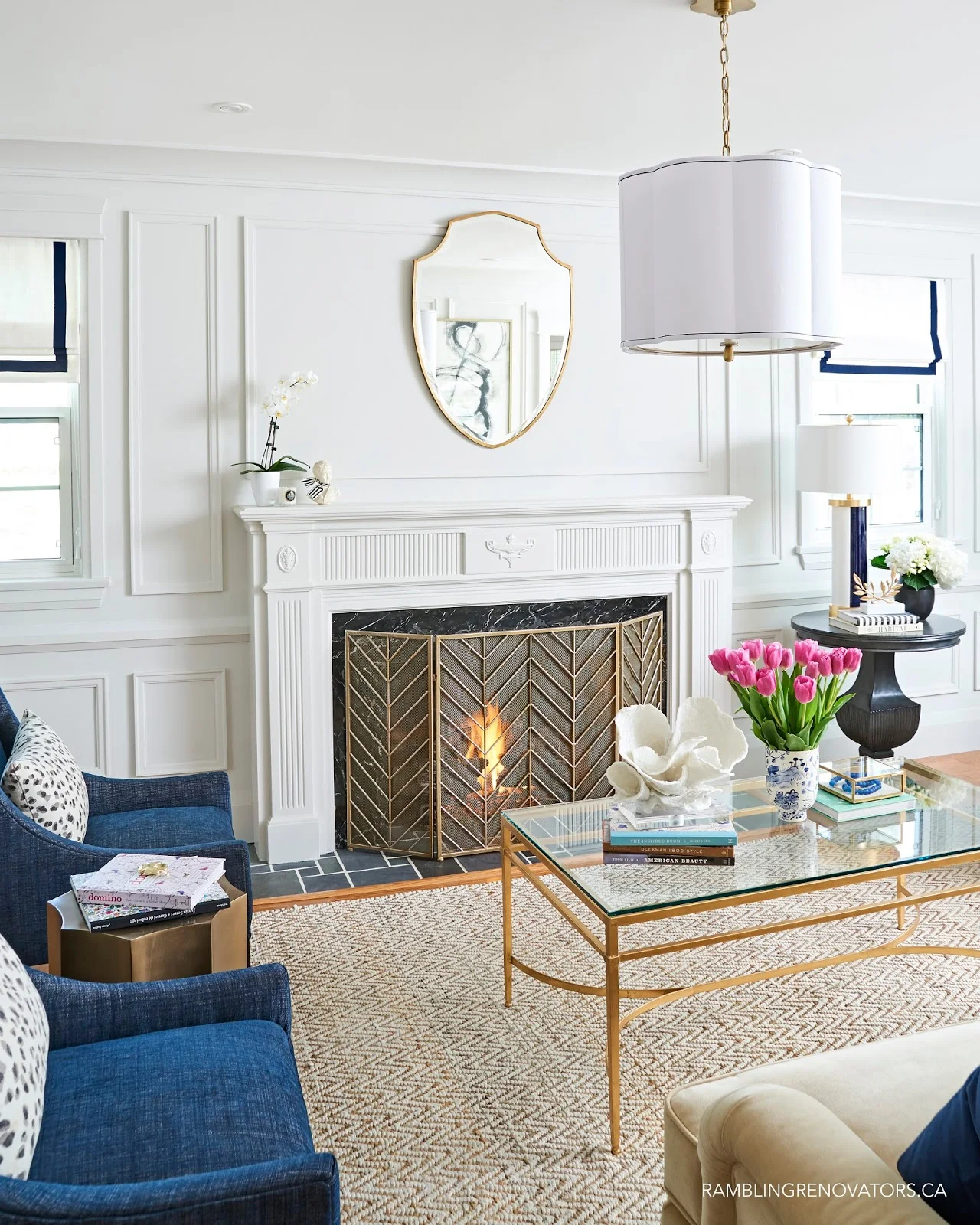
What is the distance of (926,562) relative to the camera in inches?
169

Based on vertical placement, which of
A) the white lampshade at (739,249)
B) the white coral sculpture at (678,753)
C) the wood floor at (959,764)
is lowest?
the wood floor at (959,764)

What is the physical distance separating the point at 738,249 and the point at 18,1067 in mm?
1899

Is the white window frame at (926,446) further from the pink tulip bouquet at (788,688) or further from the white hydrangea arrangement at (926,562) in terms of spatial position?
the pink tulip bouquet at (788,688)

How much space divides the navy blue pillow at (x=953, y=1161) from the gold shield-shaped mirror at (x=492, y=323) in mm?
3282

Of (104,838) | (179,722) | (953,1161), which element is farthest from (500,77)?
(953,1161)

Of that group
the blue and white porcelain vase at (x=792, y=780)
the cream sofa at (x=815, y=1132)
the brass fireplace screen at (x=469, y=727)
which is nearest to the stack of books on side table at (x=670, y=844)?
the blue and white porcelain vase at (x=792, y=780)

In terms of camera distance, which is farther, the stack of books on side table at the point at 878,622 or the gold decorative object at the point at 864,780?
the stack of books on side table at the point at 878,622

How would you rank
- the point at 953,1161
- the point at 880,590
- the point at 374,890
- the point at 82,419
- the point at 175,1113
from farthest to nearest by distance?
the point at 880,590 → the point at 82,419 → the point at 374,890 → the point at 175,1113 → the point at 953,1161

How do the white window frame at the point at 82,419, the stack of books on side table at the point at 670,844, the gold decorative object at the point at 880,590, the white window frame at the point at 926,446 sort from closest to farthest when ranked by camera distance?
the stack of books on side table at the point at 670,844 < the white window frame at the point at 82,419 < the gold decorative object at the point at 880,590 < the white window frame at the point at 926,446

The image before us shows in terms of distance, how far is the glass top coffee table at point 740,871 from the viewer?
7.53 feet

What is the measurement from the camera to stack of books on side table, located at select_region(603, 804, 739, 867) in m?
2.50

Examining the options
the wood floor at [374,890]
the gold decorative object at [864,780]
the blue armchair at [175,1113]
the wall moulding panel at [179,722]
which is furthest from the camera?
the wall moulding panel at [179,722]

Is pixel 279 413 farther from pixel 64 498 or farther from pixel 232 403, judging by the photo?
pixel 64 498

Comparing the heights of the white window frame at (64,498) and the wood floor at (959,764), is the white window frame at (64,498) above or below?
above
